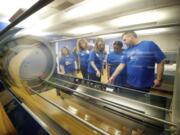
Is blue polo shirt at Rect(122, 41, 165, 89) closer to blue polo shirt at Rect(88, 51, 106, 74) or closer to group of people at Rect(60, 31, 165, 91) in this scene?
group of people at Rect(60, 31, 165, 91)

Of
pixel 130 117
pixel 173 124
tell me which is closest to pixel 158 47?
pixel 130 117

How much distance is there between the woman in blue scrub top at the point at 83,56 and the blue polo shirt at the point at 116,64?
825 mm

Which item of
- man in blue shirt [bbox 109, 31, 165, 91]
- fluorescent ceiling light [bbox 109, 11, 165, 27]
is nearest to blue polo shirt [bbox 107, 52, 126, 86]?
man in blue shirt [bbox 109, 31, 165, 91]

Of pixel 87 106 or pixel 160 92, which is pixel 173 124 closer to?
pixel 160 92

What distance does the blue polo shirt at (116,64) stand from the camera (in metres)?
2.50

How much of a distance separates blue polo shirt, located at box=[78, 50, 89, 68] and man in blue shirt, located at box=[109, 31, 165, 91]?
4.97 ft

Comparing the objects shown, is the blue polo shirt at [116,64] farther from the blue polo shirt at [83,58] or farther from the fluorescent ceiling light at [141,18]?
the blue polo shirt at [83,58]

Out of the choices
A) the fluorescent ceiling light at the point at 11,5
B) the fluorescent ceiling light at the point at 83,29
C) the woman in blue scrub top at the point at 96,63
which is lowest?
the woman in blue scrub top at the point at 96,63

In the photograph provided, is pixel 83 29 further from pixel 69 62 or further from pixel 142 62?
pixel 69 62

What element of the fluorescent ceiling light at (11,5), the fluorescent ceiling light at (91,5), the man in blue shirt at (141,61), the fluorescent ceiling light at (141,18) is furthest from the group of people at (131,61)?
the fluorescent ceiling light at (11,5)

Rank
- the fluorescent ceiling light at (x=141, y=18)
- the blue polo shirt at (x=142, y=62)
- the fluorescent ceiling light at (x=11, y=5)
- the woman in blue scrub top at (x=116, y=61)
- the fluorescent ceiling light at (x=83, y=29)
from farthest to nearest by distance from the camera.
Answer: the fluorescent ceiling light at (x=11, y=5) → the woman in blue scrub top at (x=116, y=61) → the fluorescent ceiling light at (x=83, y=29) → the blue polo shirt at (x=142, y=62) → the fluorescent ceiling light at (x=141, y=18)

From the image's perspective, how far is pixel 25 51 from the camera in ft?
7.07

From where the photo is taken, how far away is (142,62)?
1.99m

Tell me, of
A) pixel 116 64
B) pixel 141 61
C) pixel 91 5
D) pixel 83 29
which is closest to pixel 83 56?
pixel 116 64
